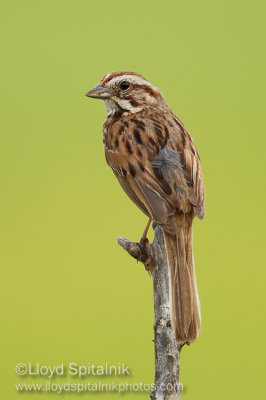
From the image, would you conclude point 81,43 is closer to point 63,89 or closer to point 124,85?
point 63,89

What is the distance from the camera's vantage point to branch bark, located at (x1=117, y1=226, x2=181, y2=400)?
4.74 m

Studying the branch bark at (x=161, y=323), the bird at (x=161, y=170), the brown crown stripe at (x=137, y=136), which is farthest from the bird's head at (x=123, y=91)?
the branch bark at (x=161, y=323)

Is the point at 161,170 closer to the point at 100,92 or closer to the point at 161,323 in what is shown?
the point at 100,92

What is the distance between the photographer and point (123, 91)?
639 cm

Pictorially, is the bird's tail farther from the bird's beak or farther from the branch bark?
the bird's beak

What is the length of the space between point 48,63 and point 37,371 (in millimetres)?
7533

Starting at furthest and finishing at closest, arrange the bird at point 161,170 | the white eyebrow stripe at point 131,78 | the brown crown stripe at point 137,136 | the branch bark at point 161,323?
the white eyebrow stripe at point 131,78 < the brown crown stripe at point 137,136 < the bird at point 161,170 < the branch bark at point 161,323

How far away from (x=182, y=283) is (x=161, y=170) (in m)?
0.88

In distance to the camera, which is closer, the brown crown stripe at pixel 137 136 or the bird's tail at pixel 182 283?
the bird's tail at pixel 182 283

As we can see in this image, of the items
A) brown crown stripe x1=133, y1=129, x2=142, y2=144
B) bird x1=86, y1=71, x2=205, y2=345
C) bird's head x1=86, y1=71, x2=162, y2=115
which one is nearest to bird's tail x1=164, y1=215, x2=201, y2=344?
bird x1=86, y1=71, x2=205, y2=345

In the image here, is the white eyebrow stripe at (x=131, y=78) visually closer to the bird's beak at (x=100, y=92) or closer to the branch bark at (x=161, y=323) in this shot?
the bird's beak at (x=100, y=92)

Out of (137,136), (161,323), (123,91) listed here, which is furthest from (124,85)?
(161,323)

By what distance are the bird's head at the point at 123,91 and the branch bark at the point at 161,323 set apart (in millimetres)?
1152

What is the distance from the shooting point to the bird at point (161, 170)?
5.16m
